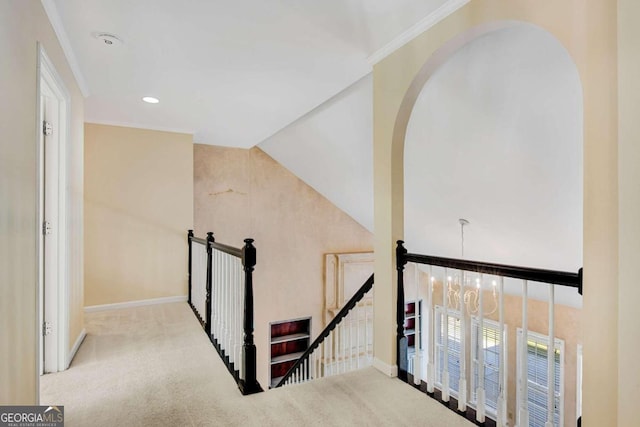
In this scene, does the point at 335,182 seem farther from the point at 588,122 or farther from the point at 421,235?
the point at 588,122

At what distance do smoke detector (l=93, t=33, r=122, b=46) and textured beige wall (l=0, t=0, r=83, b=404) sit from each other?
39 cm

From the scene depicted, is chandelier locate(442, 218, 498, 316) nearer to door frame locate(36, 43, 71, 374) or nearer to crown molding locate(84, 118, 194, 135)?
crown molding locate(84, 118, 194, 135)

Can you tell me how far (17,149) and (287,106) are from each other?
8.63 feet

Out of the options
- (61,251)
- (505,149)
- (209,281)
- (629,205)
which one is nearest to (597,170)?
(629,205)

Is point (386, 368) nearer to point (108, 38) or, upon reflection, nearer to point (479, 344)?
point (479, 344)

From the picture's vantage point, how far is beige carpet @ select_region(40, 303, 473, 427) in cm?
199

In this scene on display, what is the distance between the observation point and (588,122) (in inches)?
55.7

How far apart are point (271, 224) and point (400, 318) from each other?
426cm

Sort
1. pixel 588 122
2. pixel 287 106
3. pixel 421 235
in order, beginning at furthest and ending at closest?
pixel 421 235 < pixel 287 106 < pixel 588 122

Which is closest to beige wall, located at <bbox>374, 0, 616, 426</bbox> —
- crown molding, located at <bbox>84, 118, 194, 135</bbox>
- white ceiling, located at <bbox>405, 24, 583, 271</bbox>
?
white ceiling, located at <bbox>405, 24, 583, 271</bbox>

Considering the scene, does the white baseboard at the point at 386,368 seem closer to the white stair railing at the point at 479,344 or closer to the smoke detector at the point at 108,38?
the white stair railing at the point at 479,344

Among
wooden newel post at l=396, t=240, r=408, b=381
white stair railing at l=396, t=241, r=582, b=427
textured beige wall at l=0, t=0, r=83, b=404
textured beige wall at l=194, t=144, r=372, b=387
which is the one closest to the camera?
textured beige wall at l=0, t=0, r=83, b=404

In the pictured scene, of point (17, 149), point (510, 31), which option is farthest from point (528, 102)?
point (17, 149)

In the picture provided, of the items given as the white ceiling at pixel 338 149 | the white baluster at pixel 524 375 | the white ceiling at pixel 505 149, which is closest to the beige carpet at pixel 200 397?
the white baluster at pixel 524 375
